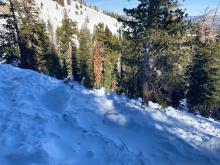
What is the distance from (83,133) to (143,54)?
14307mm

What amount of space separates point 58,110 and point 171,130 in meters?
3.97

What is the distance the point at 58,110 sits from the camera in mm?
11742

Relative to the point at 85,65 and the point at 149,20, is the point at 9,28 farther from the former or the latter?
the point at 85,65

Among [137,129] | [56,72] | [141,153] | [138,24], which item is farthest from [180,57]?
[56,72]

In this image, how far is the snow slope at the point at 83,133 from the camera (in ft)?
29.4

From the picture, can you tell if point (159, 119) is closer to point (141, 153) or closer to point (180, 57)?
point (141, 153)

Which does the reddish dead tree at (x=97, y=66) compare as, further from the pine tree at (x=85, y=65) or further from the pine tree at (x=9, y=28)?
the pine tree at (x=9, y=28)

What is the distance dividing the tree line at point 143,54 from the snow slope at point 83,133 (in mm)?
9770

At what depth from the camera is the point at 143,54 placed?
939 inches

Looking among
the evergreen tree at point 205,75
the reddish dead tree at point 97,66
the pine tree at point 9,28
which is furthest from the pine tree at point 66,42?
the evergreen tree at point 205,75

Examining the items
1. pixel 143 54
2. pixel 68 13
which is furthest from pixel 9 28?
pixel 68 13

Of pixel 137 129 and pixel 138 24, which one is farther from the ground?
pixel 138 24

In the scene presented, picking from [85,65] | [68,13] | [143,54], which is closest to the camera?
[143,54]

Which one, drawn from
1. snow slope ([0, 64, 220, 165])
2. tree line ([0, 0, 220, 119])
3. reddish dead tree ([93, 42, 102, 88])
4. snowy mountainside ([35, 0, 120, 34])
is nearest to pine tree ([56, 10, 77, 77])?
tree line ([0, 0, 220, 119])
